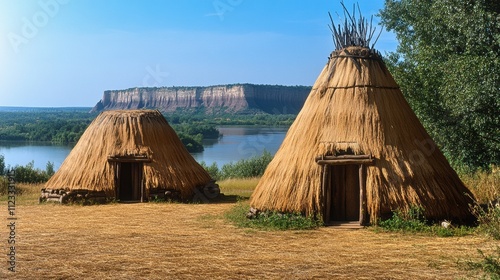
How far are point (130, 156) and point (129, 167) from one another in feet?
4.03

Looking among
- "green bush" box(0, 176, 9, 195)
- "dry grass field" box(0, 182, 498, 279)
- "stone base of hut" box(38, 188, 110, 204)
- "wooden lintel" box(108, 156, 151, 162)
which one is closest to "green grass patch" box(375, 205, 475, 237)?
"dry grass field" box(0, 182, 498, 279)

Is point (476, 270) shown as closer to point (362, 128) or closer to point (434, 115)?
point (362, 128)

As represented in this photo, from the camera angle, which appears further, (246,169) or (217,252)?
(246,169)

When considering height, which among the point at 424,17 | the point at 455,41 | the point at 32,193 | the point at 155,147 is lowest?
the point at 32,193

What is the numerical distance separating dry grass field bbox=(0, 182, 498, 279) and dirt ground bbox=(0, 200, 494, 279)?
2cm

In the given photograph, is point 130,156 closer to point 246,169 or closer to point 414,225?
point 414,225

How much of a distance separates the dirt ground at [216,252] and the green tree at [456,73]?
5932mm

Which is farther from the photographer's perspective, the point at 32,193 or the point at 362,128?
the point at 32,193

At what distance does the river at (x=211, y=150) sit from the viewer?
47.0m

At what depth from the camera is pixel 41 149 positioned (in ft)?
189

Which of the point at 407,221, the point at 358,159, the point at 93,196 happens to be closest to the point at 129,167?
the point at 93,196

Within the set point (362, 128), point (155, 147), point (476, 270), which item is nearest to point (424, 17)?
point (362, 128)

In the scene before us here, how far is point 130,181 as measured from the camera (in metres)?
18.7

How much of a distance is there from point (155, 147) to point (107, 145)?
5.03 feet
